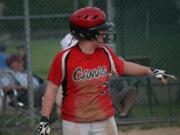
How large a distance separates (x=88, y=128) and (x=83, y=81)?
0.41 metres

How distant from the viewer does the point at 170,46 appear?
1050 centimetres

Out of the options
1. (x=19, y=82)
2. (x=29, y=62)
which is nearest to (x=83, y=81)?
(x=29, y=62)

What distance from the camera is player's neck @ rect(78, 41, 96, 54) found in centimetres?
565

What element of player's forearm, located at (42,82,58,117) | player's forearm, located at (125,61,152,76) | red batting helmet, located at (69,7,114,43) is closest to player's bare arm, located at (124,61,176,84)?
player's forearm, located at (125,61,152,76)

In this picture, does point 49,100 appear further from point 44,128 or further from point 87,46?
point 87,46

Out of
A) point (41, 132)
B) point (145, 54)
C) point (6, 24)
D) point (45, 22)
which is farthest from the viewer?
point (6, 24)

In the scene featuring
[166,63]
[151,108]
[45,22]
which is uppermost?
[45,22]

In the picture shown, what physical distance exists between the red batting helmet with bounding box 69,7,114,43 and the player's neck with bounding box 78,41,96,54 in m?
0.05

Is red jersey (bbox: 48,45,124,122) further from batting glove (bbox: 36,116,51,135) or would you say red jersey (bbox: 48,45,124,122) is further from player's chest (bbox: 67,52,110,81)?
batting glove (bbox: 36,116,51,135)

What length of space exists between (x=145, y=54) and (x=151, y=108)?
858 mm

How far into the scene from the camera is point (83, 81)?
5.66m

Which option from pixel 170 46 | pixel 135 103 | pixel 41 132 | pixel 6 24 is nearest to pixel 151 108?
pixel 135 103

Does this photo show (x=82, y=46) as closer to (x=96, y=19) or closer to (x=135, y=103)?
(x=96, y=19)

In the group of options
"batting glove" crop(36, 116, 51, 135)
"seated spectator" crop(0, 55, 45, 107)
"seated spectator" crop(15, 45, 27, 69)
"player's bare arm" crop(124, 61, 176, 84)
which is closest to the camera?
"batting glove" crop(36, 116, 51, 135)
